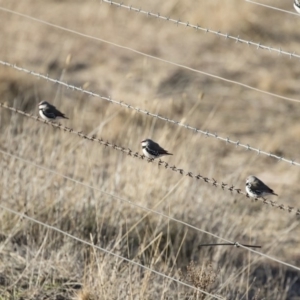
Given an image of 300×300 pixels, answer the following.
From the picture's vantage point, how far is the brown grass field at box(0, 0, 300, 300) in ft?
18.0

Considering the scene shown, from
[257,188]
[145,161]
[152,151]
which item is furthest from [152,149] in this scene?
[145,161]

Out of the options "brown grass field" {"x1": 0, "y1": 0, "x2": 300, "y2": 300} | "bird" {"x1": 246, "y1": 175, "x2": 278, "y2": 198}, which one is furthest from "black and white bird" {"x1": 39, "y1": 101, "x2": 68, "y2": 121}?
"bird" {"x1": 246, "y1": 175, "x2": 278, "y2": 198}

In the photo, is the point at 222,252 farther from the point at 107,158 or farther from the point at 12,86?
the point at 12,86

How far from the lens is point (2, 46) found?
10.5 meters

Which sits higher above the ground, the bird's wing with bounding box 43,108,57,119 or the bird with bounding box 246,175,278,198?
the bird with bounding box 246,175,278,198

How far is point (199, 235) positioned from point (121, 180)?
0.75 meters

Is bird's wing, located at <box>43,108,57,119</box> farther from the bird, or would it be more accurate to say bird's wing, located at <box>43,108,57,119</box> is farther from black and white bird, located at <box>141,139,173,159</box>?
the bird

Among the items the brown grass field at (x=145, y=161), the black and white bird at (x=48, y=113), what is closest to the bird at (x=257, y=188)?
the brown grass field at (x=145, y=161)

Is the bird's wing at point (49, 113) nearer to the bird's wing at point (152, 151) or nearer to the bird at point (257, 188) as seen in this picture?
the bird's wing at point (152, 151)

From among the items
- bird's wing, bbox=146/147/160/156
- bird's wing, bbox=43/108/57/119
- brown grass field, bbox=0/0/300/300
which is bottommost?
brown grass field, bbox=0/0/300/300

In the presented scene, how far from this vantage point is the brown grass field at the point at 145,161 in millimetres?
5484

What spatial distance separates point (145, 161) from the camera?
677 centimetres

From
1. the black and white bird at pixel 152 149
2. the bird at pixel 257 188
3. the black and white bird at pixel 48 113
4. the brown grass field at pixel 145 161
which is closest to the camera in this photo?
the bird at pixel 257 188

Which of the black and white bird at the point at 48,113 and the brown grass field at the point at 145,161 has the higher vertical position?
the black and white bird at the point at 48,113
